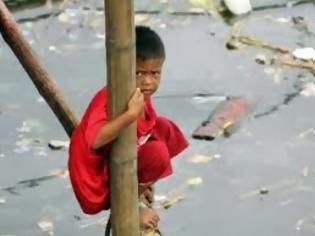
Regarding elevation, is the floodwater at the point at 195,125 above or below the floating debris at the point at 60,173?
below

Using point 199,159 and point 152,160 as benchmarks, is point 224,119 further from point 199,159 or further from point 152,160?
point 152,160

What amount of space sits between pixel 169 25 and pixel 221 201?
2.17 m

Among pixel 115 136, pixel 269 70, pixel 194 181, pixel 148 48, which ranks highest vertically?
pixel 148 48

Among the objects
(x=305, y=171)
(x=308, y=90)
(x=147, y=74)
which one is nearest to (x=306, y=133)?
(x=305, y=171)

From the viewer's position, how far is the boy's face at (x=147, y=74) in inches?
122

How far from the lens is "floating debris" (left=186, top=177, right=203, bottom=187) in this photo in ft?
16.9

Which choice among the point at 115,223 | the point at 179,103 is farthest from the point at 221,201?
the point at 115,223

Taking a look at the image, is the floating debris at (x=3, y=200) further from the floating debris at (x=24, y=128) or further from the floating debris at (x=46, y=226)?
the floating debris at (x=24, y=128)

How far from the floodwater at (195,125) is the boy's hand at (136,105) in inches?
76.3

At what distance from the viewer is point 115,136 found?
2.94 meters

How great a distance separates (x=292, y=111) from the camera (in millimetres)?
5875

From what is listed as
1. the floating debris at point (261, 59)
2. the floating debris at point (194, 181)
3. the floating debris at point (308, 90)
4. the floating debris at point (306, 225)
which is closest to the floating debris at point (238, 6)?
the floating debris at point (261, 59)

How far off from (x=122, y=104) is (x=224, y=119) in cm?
284

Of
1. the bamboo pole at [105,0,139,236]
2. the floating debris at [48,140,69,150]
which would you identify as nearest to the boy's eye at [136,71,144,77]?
the bamboo pole at [105,0,139,236]
